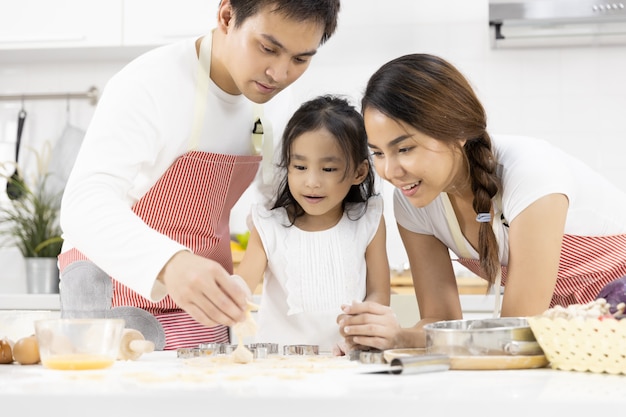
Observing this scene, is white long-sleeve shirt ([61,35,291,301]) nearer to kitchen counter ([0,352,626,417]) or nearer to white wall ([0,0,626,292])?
kitchen counter ([0,352,626,417])

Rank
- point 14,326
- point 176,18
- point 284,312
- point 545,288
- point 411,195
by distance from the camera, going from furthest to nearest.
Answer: point 176,18 → point 284,312 → point 14,326 → point 411,195 → point 545,288

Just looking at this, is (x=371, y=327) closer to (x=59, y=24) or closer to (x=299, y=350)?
(x=299, y=350)

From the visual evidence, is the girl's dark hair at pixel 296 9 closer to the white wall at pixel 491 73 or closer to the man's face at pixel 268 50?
the man's face at pixel 268 50

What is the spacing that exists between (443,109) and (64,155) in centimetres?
229

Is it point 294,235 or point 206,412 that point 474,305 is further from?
point 206,412

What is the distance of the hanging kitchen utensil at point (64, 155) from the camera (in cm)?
339

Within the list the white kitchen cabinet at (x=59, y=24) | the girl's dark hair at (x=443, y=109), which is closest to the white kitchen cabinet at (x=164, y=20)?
the white kitchen cabinet at (x=59, y=24)

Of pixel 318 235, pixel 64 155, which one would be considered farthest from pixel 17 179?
pixel 318 235

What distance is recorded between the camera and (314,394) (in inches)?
32.8

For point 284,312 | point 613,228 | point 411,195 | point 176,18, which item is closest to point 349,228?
point 284,312

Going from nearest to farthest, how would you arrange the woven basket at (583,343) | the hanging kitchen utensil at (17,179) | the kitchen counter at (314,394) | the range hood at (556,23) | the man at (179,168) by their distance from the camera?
1. the kitchen counter at (314,394)
2. the woven basket at (583,343)
3. the man at (179,168)
4. the range hood at (556,23)
5. the hanging kitchen utensil at (17,179)

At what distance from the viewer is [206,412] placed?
2.74 ft

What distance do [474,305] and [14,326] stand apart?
1.50m

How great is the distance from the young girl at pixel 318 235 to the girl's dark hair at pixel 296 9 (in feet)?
1.18
